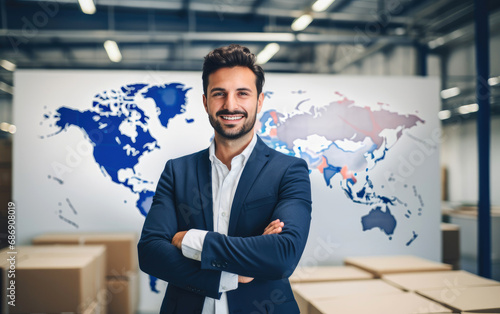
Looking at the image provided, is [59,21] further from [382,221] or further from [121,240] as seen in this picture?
[382,221]

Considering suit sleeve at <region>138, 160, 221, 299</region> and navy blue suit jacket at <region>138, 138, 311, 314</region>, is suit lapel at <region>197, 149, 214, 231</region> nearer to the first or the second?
navy blue suit jacket at <region>138, 138, 311, 314</region>

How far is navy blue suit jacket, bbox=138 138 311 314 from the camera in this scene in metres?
1.28

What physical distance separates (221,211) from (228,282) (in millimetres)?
277

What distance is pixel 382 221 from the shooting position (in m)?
3.29

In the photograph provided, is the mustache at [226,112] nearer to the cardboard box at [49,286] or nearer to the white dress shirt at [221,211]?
the white dress shirt at [221,211]

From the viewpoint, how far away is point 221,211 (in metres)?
1.47

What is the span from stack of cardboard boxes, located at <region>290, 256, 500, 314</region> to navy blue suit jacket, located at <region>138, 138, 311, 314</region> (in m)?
0.70

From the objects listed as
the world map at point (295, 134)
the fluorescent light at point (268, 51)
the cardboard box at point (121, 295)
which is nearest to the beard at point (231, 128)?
the world map at point (295, 134)

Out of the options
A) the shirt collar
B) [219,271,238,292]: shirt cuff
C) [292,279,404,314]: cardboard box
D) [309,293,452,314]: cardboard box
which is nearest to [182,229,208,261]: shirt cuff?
[219,271,238,292]: shirt cuff

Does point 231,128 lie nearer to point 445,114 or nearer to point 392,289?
point 392,289

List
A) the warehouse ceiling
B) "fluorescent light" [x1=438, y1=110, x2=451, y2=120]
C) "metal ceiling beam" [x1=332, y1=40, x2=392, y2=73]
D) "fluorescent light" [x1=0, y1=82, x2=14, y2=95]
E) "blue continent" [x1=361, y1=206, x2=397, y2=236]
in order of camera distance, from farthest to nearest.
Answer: "fluorescent light" [x1=438, y1=110, x2=451, y2=120] < "fluorescent light" [x1=0, y1=82, x2=14, y2=95] < "metal ceiling beam" [x1=332, y1=40, x2=392, y2=73] < the warehouse ceiling < "blue continent" [x1=361, y1=206, x2=397, y2=236]

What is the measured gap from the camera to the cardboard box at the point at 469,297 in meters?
1.88

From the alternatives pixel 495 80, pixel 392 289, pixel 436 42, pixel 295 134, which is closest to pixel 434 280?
pixel 392 289

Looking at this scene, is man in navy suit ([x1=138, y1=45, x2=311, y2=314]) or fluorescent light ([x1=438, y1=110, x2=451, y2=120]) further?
fluorescent light ([x1=438, y1=110, x2=451, y2=120])
